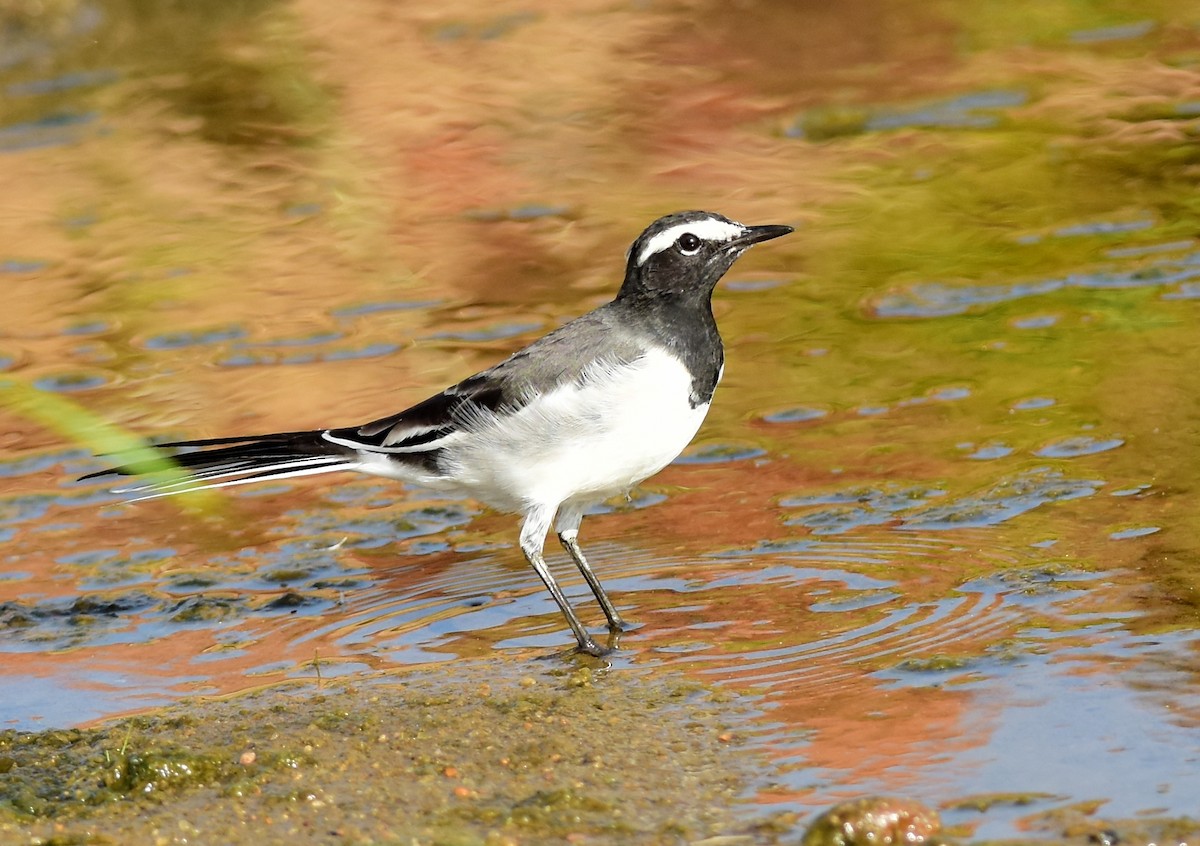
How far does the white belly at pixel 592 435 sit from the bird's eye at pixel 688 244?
515mm

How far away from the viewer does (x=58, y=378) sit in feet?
33.9

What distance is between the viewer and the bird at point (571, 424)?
22.3 ft

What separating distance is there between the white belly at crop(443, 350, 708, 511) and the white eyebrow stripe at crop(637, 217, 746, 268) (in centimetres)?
51

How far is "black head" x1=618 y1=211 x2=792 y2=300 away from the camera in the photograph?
23.3 feet

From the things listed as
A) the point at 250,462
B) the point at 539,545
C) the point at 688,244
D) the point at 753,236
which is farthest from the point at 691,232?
the point at 250,462

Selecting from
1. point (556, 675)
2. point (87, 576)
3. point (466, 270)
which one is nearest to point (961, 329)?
point (466, 270)

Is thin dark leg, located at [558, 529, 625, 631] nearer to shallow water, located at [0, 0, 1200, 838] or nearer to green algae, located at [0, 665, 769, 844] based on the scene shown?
shallow water, located at [0, 0, 1200, 838]

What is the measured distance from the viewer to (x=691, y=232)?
7125mm

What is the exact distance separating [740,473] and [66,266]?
20.0 ft

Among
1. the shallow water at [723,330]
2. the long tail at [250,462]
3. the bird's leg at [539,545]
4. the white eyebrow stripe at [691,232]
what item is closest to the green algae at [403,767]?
the shallow water at [723,330]

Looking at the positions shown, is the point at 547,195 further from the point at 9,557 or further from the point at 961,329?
the point at 9,557

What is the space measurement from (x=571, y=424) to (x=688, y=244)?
3.12 ft

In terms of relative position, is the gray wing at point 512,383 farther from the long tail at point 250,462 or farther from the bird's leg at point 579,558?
the bird's leg at point 579,558

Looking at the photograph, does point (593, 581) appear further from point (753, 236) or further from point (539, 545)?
point (753, 236)
